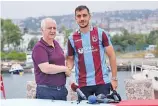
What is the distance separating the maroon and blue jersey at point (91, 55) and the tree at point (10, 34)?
283 feet

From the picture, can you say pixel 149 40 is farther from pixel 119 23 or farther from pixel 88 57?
pixel 88 57

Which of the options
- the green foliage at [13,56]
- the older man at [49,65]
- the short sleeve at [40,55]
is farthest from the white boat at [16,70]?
the short sleeve at [40,55]

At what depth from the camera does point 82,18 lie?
479cm

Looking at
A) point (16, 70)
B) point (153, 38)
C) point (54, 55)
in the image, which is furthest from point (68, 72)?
point (153, 38)

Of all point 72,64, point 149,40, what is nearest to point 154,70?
point 72,64

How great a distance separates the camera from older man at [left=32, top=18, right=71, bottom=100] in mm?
4605

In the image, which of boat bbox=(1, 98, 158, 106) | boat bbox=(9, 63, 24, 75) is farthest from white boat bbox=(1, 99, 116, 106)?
boat bbox=(9, 63, 24, 75)

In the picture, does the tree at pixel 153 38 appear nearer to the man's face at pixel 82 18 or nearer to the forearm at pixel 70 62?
the forearm at pixel 70 62

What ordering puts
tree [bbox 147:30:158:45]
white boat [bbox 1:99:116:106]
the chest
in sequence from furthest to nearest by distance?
tree [bbox 147:30:158:45], the chest, white boat [bbox 1:99:116:106]

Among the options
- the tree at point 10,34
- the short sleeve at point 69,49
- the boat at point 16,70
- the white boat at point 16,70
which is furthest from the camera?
the tree at point 10,34

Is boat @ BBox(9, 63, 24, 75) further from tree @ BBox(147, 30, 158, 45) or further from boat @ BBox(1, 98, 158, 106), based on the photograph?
boat @ BBox(1, 98, 158, 106)

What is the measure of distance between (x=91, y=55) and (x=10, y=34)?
8760 cm

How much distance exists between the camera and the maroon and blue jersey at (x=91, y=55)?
16.0 ft

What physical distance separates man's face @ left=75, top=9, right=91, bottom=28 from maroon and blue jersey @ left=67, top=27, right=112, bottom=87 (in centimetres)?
11
